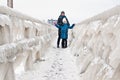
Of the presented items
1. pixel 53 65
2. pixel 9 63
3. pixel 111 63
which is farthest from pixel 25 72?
pixel 111 63

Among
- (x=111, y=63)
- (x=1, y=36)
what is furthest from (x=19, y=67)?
(x=111, y=63)

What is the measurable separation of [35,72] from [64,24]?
578 cm

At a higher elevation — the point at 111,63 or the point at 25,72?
the point at 111,63

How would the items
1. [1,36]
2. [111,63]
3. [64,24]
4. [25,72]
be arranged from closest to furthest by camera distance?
[111,63]
[1,36]
[25,72]
[64,24]

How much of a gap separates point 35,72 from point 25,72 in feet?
0.76

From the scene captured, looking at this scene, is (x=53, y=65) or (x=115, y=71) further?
(x=53, y=65)

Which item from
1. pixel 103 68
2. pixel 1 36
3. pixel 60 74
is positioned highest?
pixel 1 36

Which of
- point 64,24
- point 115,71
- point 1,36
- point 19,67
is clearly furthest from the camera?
point 64,24

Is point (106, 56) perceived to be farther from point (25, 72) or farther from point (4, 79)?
point (25, 72)

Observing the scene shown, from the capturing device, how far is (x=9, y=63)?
9.21 feet

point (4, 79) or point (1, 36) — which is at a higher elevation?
point (1, 36)

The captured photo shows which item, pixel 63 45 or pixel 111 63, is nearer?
pixel 111 63

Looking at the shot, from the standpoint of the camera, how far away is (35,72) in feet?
14.7

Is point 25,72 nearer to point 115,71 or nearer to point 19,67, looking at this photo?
point 19,67
